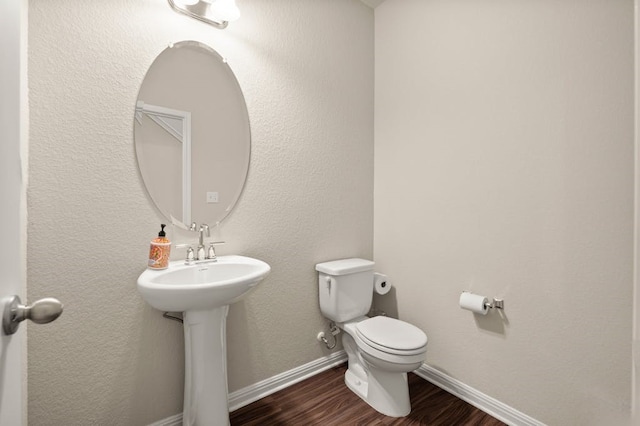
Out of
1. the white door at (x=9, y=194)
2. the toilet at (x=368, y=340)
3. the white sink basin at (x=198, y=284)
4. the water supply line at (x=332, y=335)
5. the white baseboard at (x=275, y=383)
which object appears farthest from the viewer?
the water supply line at (x=332, y=335)

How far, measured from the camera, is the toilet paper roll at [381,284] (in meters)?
2.02

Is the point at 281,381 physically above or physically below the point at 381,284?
below

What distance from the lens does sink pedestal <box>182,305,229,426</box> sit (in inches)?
51.0

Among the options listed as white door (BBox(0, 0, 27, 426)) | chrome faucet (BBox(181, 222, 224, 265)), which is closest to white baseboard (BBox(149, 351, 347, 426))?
chrome faucet (BBox(181, 222, 224, 265))

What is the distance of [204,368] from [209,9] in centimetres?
174

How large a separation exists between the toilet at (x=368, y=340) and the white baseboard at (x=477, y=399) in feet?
1.08

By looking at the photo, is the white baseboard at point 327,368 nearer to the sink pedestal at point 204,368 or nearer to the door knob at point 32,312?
the sink pedestal at point 204,368

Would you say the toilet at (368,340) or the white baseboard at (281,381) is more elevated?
the toilet at (368,340)

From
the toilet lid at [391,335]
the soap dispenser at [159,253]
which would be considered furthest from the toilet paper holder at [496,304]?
the soap dispenser at [159,253]

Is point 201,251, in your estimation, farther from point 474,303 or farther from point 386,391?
point 474,303

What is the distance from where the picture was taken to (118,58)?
51.1 inches

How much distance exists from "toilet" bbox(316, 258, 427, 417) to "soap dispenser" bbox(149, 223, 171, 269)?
2.99ft

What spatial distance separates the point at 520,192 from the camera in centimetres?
149

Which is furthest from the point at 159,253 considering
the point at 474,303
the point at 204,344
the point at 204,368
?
the point at 474,303
